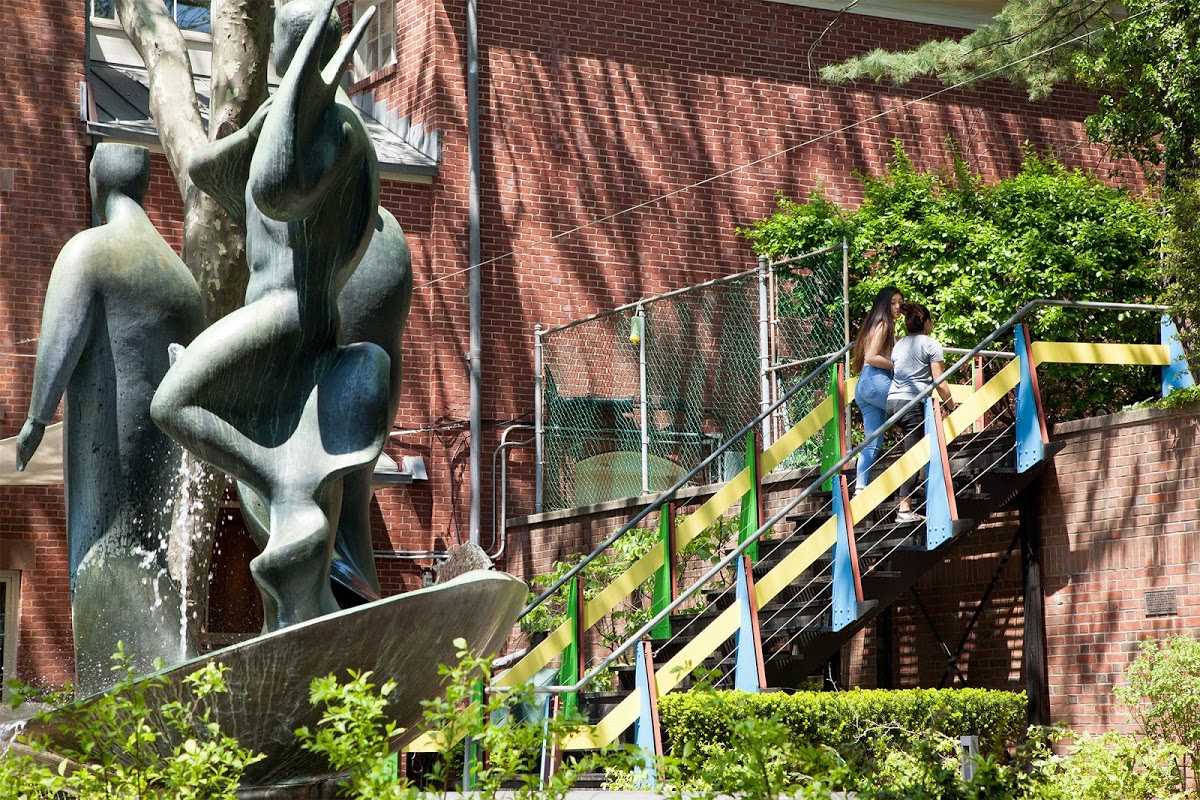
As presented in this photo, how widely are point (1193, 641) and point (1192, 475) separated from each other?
1.18 meters

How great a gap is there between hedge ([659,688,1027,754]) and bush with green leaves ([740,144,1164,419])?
12.3ft

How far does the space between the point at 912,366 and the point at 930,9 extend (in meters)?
8.39

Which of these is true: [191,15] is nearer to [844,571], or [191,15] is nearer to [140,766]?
[844,571]

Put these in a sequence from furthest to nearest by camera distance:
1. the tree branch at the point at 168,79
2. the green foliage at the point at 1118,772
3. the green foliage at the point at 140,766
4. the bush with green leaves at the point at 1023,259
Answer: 1. the bush with green leaves at the point at 1023,259
2. the tree branch at the point at 168,79
3. the green foliage at the point at 1118,772
4. the green foliage at the point at 140,766

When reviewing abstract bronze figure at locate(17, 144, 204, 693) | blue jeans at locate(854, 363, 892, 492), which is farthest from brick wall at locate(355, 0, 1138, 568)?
abstract bronze figure at locate(17, 144, 204, 693)

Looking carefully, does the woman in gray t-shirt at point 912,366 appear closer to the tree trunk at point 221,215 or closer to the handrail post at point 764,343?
the handrail post at point 764,343

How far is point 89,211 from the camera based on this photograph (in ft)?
51.5

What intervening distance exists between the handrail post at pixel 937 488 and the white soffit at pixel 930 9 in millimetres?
8369

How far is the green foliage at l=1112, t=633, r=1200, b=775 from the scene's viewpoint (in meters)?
10.0

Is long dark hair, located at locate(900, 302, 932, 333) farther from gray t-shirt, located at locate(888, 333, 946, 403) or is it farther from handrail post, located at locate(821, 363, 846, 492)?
handrail post, located at locate(821, 363, 846, 492)

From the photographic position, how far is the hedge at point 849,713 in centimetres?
1003

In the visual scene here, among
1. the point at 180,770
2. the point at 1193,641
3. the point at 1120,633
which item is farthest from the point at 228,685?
the point at 1120,633

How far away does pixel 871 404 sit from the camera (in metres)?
12.1

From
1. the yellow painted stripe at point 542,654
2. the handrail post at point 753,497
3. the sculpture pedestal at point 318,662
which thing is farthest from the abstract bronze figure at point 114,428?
the handrail post at point 753,497
